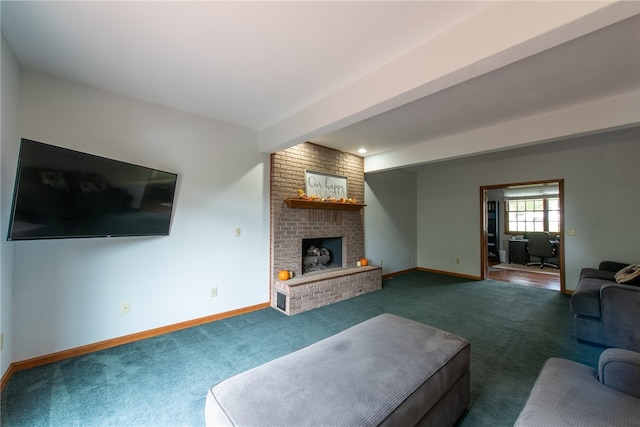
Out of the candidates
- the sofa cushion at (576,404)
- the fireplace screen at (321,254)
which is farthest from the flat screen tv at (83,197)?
the sofa cushion at (576,404)

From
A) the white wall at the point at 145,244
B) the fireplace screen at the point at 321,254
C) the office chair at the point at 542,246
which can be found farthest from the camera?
the office chair at the point at 542,246

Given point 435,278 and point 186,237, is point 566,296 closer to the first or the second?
point 435,278

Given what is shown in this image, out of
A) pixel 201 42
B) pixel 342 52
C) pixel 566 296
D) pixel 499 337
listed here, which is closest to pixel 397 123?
pixel 342 52

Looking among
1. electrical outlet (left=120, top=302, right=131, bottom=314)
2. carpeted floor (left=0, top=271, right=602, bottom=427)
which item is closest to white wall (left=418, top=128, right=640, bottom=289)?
carpeted floor (left=0, top=271, right=602, bottom=427)

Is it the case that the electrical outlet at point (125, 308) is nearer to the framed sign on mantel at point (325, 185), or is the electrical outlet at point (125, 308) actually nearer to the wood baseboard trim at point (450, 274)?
the framed sign on mantel at point (325, 185)

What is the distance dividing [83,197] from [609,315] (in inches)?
186

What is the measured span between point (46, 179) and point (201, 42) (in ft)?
4.73

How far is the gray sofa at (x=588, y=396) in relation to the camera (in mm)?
1046

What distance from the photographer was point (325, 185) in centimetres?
445

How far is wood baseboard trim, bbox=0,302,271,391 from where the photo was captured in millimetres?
2138

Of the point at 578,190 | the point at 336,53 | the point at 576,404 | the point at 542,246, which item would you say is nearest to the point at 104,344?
the point at 336,53

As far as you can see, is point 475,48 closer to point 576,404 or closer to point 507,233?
point 576,404

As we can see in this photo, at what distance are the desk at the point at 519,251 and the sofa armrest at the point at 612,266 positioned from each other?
3437 mm

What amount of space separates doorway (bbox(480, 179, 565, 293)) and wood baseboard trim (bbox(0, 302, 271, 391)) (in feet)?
17.0
